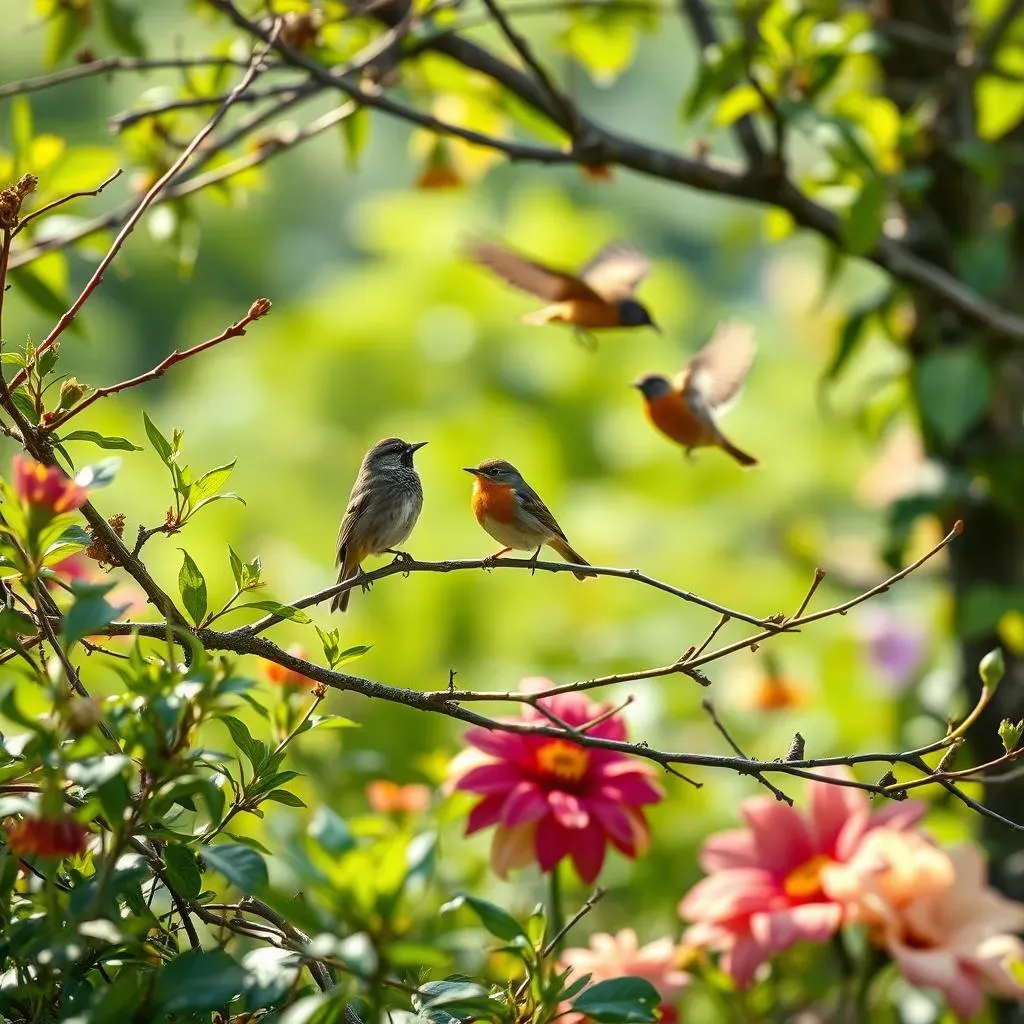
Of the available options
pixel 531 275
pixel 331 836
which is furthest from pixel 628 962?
pixel 531 275

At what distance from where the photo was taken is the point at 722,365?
1.51m

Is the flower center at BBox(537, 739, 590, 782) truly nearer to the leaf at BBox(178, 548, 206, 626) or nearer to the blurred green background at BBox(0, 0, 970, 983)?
the blurred green background at BBox(0, 0, 970, 983)

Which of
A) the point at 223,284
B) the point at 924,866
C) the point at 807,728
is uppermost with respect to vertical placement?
the point at 223,284

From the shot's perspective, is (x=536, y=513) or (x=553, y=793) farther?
(x=536, y=513)

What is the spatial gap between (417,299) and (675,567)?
1419 millimetres

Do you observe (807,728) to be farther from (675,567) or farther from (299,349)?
(299,349)

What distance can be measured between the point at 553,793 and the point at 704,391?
1.74ft

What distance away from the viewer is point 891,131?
175cm

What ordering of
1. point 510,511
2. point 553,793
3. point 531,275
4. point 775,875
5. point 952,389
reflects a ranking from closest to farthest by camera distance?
1. point 553,793
2. point 775,875
3. point 510,511
4. point 531,275
5. point 952,389

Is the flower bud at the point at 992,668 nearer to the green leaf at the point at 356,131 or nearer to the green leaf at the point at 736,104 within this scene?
the green leaf at the point at 736,104

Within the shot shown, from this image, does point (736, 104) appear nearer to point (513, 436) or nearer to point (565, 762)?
point (565, 762)

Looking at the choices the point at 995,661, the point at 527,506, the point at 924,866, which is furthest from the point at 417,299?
the point at 995,661

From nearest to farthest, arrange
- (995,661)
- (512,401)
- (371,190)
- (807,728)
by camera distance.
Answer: (995,661) → (807,728) → (512,401) → (371,190)

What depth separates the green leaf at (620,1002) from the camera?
0.74m
